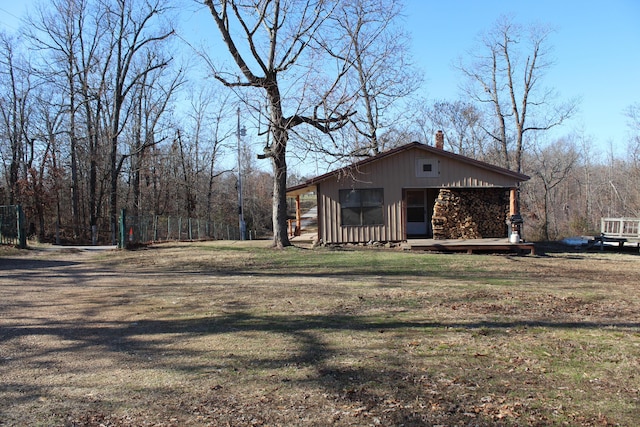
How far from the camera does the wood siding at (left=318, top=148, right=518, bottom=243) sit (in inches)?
722

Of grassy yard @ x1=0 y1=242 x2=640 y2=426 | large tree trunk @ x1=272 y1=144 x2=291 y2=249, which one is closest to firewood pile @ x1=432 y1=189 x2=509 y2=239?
large tree trunk @ x1=272 y1=144 x2=291 y2=249

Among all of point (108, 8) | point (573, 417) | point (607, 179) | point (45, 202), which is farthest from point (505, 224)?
point (607, 179)

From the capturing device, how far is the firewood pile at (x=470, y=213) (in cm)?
1886

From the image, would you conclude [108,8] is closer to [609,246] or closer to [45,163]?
[45,163]

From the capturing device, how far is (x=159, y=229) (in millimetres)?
23672

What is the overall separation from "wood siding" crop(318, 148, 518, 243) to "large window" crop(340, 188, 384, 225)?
0.17 meters

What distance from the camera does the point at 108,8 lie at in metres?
27.7

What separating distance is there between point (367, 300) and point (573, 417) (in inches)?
177

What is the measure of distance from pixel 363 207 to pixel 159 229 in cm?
1077

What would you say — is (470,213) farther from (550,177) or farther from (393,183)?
(550,177)

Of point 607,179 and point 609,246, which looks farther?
point 607,179

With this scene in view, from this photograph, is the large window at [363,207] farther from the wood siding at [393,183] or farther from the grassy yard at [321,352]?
the grassy yard at [321,352]

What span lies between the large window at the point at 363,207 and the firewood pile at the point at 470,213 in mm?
2279

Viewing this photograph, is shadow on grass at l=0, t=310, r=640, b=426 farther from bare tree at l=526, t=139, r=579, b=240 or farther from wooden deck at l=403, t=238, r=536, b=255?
bare tree at l=526, t=139, r=579, b=240
